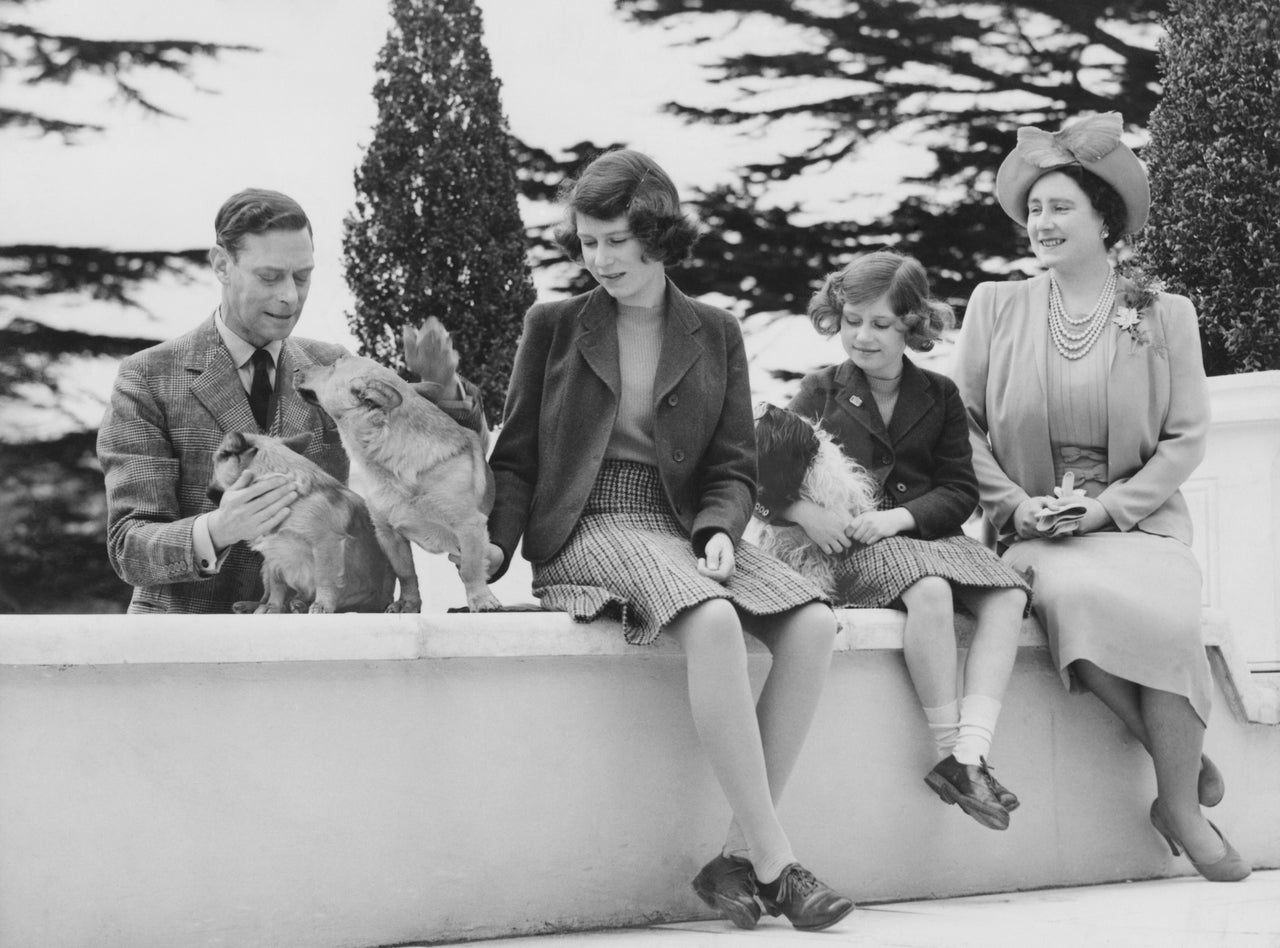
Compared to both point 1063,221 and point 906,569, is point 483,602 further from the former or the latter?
point 1063,221

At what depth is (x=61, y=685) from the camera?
2.30 metres

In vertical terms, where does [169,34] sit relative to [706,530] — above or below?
above

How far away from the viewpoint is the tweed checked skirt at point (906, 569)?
10.6ft

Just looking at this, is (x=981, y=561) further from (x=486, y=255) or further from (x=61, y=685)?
(x=486, y=255)

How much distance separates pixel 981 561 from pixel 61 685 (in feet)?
6.52

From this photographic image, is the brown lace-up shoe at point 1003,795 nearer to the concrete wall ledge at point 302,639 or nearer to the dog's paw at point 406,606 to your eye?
the concrete wall ledge at point 302,639

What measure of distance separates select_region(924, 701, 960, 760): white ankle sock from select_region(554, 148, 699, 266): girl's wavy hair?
1.11 metres

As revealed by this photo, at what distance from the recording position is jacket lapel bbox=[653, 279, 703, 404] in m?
3.06

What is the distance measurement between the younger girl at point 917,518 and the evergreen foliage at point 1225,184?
3.04m

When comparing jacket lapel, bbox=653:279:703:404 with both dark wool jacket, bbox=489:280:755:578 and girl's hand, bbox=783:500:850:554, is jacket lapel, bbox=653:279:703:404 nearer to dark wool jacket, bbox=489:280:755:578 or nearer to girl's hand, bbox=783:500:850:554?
dark wool jacket, bbox=489:280:755:578

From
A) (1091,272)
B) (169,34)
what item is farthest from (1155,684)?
(169,34)

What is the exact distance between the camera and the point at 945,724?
10.3 ft

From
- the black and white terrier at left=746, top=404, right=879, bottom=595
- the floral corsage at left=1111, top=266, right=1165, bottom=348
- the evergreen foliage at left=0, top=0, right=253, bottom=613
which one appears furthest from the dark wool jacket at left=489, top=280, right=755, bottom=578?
the evergreen foliage at left=0, top=0, right=253, bottom=613

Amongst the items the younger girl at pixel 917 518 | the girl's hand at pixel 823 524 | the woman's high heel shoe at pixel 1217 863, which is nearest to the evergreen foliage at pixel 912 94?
the younger girl at pixel 917 518
